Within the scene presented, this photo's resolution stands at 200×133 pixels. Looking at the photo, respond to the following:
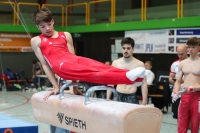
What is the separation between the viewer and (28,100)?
1380cm

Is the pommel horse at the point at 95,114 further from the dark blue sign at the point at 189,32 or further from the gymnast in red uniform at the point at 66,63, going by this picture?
the dark blue sign at the point at 189,32

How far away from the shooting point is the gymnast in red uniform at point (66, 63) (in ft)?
14.1

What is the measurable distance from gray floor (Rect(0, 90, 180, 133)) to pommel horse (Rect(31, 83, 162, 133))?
3.20 metres

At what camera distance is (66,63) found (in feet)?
15.9

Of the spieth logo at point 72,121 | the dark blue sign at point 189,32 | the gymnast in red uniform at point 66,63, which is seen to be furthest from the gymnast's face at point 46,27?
the dark blue sign at point 189,32

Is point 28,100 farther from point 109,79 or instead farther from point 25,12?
point 109,79

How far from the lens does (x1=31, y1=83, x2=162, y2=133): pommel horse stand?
3.92 meters

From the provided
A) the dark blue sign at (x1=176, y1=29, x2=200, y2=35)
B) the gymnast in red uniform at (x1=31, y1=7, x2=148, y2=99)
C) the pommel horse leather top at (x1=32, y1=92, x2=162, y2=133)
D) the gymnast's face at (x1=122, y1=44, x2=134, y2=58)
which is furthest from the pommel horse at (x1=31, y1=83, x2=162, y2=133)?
the dark blue sign at (x1=176, y1=29, x2=200, y2=35)

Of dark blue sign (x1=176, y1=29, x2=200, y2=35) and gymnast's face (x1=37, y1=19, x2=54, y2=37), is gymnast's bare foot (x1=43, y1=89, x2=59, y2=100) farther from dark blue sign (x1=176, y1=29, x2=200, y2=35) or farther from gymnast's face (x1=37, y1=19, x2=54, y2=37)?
dark blue sign (x1=176, y1=29, x2=200, y2=35)

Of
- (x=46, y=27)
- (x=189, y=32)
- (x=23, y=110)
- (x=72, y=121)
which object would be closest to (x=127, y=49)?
(x=46, y=27)

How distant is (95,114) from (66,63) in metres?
0.82

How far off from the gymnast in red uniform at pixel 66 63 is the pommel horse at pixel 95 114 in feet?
0.61

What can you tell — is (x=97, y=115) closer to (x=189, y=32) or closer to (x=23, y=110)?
(x=23, y=110)

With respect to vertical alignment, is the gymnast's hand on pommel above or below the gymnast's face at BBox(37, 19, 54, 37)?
below
